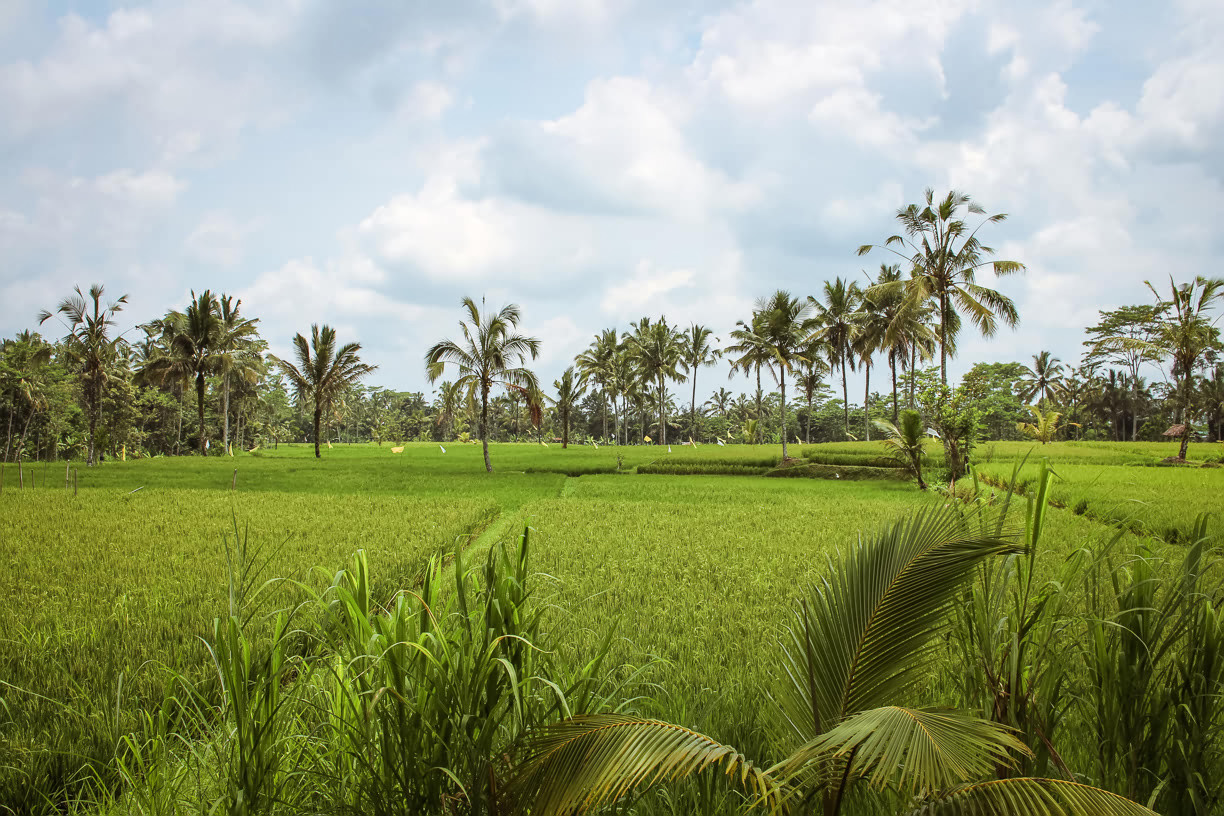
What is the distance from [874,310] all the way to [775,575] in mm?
35095

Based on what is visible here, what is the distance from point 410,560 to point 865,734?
26.3ft

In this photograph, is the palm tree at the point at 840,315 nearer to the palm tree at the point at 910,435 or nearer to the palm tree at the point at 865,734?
the palm tree at the point at 910,435

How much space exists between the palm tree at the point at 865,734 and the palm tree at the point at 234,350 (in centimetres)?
3899

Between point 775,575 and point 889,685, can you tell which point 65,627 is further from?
point 775,575

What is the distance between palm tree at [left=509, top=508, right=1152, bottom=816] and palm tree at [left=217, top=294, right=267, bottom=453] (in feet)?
128

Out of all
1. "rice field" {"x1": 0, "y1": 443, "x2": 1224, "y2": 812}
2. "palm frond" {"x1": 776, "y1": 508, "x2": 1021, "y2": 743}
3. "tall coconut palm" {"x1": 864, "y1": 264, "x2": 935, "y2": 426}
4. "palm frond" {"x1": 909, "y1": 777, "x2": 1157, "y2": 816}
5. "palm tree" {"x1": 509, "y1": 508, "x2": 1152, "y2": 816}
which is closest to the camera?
"palm frond" {"x1": 909, "y1": 777, "x2": 1157, "y2": 816}

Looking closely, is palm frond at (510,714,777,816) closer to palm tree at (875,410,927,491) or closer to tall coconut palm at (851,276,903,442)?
palm tree at (875,410,927,491)

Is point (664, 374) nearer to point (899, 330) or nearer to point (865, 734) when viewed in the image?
point (899, 330)

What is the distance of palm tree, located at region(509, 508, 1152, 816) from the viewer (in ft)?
5.08

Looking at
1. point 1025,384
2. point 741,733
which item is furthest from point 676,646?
point 1025,384

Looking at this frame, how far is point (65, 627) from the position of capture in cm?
565

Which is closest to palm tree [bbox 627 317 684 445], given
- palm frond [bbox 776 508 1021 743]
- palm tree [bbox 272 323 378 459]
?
palm tree [bbox 272 323 378 459]

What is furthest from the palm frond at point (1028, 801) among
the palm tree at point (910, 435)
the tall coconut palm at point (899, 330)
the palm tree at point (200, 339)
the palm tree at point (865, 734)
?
the palm tree at point (200, 339)

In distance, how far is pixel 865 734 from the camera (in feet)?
5.11
